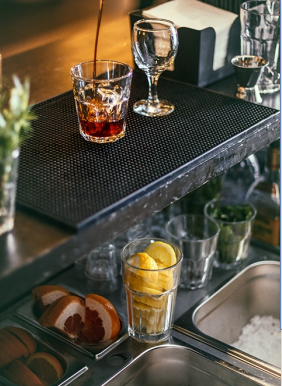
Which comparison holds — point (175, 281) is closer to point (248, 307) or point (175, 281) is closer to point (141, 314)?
point (141, 314)

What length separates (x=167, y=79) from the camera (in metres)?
1.30

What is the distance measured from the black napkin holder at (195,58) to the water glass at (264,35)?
0.10 metres

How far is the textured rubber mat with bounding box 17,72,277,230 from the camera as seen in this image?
847 millimetres

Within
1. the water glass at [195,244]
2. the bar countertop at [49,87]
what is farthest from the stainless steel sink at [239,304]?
the bar countertop at [49,87]

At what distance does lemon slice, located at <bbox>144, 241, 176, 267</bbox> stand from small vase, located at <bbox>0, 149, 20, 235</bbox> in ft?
1.45

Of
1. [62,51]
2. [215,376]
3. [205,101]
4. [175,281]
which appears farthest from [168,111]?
[215,376]

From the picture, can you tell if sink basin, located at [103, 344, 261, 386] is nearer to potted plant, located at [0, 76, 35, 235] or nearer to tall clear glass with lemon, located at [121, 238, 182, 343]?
tall clear glass with lemon, located at [121, 238, 182, 343]

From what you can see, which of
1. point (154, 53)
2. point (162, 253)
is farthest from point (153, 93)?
point (162, 253)

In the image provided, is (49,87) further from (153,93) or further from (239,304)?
(239,304)

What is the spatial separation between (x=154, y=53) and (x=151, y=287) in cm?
45

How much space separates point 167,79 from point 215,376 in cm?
65

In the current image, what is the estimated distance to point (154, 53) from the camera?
1.11 m

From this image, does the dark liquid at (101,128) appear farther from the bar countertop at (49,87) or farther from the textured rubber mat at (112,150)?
the bar countertop at (49,87)

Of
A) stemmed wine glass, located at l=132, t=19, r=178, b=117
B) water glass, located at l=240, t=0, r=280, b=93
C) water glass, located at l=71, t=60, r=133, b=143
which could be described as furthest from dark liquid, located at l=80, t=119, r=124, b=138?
water glass, located at l=240, t=0, r=280, b=93
